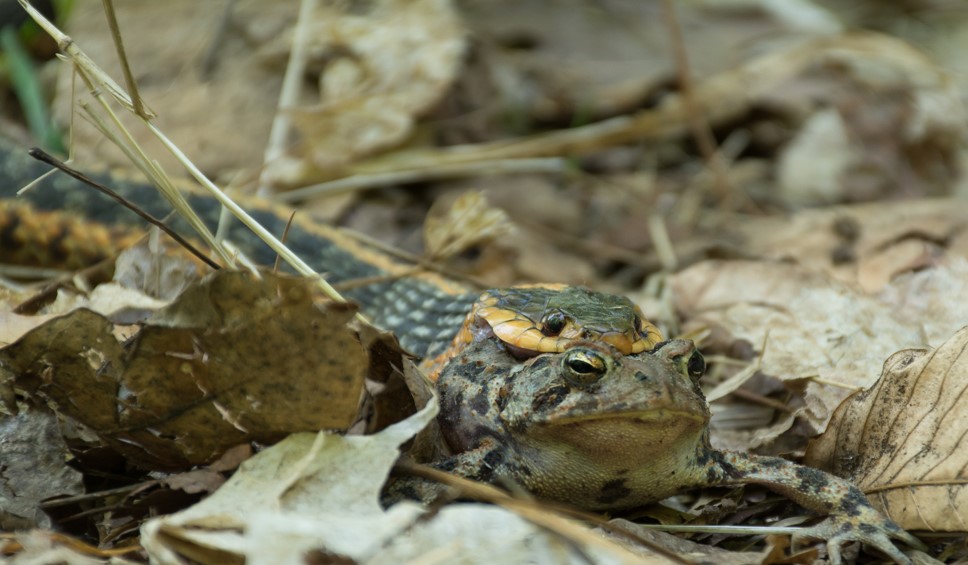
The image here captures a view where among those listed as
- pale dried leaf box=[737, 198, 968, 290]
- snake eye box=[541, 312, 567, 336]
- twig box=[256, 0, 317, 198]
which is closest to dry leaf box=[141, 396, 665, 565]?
snake eye box=[541, 312, 567, 336]

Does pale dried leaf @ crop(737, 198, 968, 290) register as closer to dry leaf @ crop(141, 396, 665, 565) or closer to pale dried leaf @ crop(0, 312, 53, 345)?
dry leaf @ crop(141, 396, 665, 565)

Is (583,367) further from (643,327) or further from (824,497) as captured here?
(824,497)

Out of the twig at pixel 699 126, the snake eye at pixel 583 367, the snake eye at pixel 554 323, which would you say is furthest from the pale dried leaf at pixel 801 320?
the twig at pixel 699 126

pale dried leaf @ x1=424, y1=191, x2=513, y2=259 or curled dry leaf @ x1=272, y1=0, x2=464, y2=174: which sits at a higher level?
curled dry leaf @ x1=272, y1=0, x2=464, y2=174

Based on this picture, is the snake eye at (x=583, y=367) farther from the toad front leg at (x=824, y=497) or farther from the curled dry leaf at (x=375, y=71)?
the curled dry leaf at (x=375, y=71)

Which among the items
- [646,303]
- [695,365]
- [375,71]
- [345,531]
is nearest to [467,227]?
[646,303]

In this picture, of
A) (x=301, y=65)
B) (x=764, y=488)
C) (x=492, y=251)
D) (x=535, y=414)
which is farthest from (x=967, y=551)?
(x=301, y=65)
